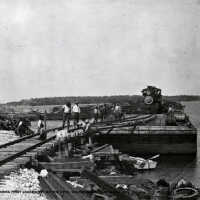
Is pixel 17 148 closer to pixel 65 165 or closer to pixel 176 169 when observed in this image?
pixel 65 165

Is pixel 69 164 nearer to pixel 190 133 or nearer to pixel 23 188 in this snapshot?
pixel 23 188

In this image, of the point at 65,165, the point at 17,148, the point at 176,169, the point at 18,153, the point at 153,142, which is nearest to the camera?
the point at 65,165

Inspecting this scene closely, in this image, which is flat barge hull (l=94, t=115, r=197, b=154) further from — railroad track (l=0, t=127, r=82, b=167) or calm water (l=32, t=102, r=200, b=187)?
railroad track (l=0, t=127, r=82, b=167)

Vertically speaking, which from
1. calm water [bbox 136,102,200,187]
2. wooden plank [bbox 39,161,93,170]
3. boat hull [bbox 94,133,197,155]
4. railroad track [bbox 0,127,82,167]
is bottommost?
calm water [bbox 136,102,200,187]

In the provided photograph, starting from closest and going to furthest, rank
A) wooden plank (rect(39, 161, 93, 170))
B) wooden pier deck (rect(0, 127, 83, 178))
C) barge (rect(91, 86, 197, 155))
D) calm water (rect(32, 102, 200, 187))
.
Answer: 1. wooden pier deck (rect(0, 127, 83, 178))
2. wooden plank (rect(39, 161, 93, 170))
3. calm water (rect(32, 102, 200, 187))
4. barge (rect(91, 86, 197, 155))

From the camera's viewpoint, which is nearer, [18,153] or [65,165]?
[65,165]

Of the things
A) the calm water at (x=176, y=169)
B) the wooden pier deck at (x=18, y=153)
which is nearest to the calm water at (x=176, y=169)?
the calm water at (x=176, y=169)

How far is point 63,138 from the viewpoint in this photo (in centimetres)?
2177

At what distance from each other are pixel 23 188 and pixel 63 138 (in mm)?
9631

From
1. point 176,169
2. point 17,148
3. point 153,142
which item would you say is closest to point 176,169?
point 176,169

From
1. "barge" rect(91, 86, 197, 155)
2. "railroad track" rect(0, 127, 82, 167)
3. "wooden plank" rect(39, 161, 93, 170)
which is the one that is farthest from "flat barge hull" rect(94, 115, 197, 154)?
"wooden plank" rect(39, 161, 93, 170)

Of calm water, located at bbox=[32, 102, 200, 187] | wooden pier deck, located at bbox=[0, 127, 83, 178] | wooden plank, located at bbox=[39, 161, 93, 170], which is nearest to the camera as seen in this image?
wooden pier deck, located at bbox=[0, 127, 83, 178]

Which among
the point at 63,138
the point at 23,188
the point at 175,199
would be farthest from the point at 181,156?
the point at 23,188

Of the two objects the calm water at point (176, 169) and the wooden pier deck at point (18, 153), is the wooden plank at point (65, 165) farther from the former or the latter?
the calm water at point (176, 169)
